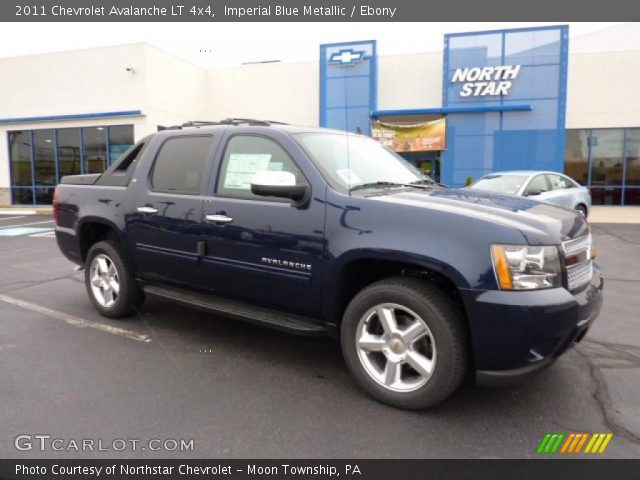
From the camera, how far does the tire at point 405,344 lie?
2.87m

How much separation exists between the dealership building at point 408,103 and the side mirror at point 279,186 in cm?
1665

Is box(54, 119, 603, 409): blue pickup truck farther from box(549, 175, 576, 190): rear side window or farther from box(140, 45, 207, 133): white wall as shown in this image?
box(140, 45, 207, 133): white wall

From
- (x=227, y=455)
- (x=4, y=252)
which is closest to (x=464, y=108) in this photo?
(x=4, y=252)

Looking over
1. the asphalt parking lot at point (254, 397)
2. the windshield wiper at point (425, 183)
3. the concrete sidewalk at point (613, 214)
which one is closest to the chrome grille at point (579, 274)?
the asphalt parking lot at point (254, 397)

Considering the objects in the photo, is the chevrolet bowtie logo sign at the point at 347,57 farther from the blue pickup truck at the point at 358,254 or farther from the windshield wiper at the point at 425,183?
the windshield wiper at the point at 425,183

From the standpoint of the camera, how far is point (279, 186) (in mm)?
3246

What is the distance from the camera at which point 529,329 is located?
2666mm

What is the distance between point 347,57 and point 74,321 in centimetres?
1729

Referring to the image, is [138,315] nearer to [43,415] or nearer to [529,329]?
[43,415]

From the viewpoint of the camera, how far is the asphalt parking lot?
9.02 ft

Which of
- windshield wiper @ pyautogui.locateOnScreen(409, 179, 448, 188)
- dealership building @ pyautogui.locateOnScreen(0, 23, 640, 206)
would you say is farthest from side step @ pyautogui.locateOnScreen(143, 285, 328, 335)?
dealership building @ pyautogui.locateOnScreen(0, 23, 640, 206)

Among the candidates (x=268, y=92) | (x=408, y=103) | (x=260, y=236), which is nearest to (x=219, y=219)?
(x=260, y=236)

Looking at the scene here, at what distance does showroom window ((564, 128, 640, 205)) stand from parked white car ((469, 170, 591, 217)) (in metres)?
8.12

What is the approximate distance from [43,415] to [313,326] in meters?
1.80
